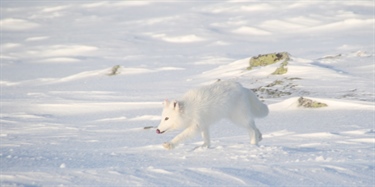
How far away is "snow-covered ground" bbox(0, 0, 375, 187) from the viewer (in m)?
4.97

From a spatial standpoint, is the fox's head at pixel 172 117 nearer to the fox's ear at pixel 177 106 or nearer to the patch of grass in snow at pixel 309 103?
the fox's ear at pixel 177 106

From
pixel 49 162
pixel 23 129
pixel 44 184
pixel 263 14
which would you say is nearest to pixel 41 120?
pixel 23 129

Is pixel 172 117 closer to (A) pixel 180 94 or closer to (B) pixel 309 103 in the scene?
(B) pixel 309 103

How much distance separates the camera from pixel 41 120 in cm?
973

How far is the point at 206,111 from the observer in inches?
256

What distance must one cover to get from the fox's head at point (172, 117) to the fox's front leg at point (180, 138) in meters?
0.15

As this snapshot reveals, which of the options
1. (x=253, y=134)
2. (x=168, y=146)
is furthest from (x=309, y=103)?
(x=168, y=146)

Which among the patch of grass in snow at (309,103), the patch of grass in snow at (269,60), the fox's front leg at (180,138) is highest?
the fox's front leg at (180,138)

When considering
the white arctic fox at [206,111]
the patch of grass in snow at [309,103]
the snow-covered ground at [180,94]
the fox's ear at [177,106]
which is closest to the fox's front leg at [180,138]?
the white arctic fox at [206,111]

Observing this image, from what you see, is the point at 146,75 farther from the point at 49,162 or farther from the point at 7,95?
the point at 49,162

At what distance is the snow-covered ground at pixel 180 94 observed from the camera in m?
4.97

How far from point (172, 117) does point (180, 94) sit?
17.4 ft

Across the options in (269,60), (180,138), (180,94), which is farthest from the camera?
(269,60)

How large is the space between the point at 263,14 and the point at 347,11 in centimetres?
366
